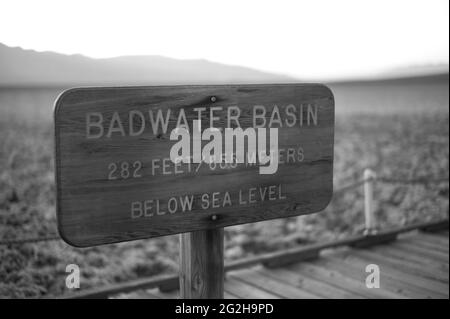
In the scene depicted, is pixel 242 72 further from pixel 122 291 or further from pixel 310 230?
pixel 122 291

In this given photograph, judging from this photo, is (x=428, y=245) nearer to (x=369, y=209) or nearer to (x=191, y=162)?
(x=369, y=209)

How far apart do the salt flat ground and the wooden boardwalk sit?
6.37 ft

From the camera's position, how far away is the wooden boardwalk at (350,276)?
11.7ft

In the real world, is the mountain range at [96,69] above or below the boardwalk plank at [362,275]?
above

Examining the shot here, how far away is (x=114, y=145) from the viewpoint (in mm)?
1518

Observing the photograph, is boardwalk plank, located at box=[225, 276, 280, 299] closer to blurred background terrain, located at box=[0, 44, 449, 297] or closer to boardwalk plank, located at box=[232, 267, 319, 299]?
boardwalk plank, located at box=[232, 267, 319, 299]

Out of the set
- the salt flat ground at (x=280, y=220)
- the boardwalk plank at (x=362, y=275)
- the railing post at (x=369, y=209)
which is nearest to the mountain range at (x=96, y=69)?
the salt flat ground at (x=280, y=220)

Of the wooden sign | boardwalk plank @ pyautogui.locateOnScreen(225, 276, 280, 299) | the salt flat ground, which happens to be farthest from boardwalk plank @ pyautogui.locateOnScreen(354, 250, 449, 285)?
the salt flat ground

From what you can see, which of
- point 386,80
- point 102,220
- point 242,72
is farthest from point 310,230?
point 102,220

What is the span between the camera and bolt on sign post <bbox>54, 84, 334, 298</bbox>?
1.48 metres

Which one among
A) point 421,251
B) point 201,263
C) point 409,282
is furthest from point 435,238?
point 201,263

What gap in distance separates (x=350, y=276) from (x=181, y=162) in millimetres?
2591

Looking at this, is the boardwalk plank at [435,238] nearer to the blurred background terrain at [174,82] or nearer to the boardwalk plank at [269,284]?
the boardwalk plank at [269,284]

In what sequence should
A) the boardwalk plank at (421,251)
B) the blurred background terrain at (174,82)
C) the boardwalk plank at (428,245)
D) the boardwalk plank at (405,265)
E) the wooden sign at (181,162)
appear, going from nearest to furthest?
the wooden sign at (181,162) < the boardwalk plank at (405,265) < the boardwalk plank at (421,251) < the boardwalk plank at (428,245) < the blurred background terrain at (174,82)
